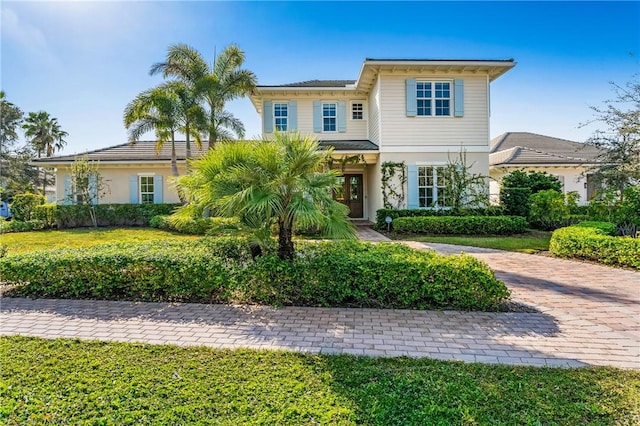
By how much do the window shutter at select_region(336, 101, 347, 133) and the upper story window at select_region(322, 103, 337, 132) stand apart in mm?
207

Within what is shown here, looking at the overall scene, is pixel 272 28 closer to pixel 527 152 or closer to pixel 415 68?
pixel 415 68

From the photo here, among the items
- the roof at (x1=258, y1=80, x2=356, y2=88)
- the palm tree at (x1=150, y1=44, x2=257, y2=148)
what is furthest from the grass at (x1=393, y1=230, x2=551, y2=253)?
the palm tree at (x1=150, y1=44, x2=257, y2=148)

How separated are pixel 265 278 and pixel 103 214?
1519 centimetres

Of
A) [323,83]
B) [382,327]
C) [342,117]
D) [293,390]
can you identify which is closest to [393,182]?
[342,117]

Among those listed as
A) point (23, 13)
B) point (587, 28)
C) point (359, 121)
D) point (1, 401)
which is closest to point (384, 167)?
point (359, 121)

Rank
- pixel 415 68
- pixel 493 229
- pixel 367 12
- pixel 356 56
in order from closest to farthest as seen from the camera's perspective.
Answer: pixel 367 12 → pixel 493 229 → pixel 415 68 → pixel 356 56

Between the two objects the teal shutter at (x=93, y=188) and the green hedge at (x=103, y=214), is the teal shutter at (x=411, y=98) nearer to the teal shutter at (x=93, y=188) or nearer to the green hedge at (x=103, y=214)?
the green hedge at (x=103, y=214)

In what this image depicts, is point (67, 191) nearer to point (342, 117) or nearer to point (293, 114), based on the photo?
point (293, 114)

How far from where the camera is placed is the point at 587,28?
9.82 metres

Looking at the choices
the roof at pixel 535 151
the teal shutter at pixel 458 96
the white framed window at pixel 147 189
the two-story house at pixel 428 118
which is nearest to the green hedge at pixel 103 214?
the white framed window at pixel 147 189

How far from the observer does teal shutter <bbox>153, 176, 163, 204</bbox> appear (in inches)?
722

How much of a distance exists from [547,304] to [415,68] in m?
11.8

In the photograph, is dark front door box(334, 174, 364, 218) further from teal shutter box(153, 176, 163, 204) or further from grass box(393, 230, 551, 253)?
teal shutter box(153, 176, 163, 204)

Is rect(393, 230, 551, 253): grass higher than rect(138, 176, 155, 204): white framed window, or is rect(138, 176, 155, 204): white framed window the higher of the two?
rect(138, 176, 155, 204): white framed window
